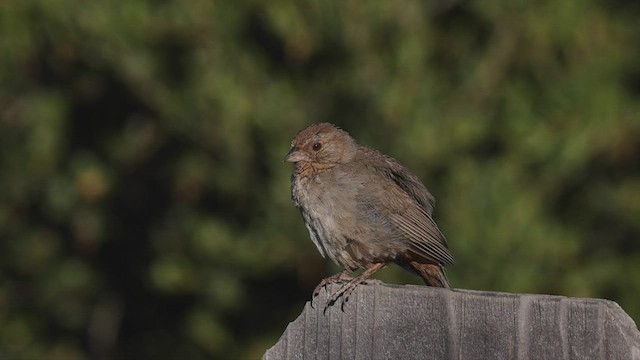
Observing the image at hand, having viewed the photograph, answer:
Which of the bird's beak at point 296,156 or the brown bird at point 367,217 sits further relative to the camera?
the bird's beak at point 296,156

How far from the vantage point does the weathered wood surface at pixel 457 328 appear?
2322 millimetres

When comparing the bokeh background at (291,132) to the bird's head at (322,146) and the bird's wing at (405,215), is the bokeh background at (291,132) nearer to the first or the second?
the bird's head at (322,146)

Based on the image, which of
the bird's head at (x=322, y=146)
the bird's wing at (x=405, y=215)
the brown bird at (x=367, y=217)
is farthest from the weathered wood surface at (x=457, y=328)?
the bird's head at (x=322, y=146)

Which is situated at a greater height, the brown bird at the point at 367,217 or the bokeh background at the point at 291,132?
the bokeh background at the point at 291,132

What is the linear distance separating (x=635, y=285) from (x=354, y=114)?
1828 mm

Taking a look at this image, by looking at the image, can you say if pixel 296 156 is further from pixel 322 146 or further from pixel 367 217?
pixel 367 217

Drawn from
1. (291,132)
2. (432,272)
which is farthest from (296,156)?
(291,132)

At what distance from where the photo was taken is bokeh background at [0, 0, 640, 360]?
6129 millimetres

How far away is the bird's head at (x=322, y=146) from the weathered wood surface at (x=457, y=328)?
84.3 inches

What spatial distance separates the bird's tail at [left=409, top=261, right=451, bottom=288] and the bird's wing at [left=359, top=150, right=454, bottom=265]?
0.13 m

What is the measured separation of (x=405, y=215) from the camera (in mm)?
4668

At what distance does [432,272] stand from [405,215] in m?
0.26

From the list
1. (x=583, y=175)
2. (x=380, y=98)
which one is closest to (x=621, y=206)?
(x=583, y=175)

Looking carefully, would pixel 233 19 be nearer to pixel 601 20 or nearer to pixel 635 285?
pixel 601 20
